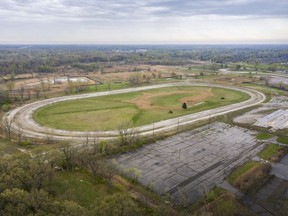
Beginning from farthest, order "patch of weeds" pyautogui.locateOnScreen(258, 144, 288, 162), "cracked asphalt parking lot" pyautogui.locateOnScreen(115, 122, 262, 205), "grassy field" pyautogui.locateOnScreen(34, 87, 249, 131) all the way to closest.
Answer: "grassy field" pyautogui.locateOnScreen(34, 87, 249, 131)
"patch of weeds" pyautogui.locateOnScreen(258, 144, 288, 162)
"cracked asphalt parking lot" pyautogui.locateOnScreen(115, 122, 262, 205)

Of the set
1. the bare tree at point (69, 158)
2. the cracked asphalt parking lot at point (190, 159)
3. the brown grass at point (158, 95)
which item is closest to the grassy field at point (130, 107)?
the brown grass at point (158, 95)

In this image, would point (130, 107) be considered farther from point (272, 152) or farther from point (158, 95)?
point (272, 152)

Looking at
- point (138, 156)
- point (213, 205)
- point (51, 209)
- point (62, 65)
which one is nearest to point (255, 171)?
point (213, 205)

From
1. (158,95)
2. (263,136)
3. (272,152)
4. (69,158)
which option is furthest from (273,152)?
(158,95)

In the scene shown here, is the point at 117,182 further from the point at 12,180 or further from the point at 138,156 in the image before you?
the point at 12,180

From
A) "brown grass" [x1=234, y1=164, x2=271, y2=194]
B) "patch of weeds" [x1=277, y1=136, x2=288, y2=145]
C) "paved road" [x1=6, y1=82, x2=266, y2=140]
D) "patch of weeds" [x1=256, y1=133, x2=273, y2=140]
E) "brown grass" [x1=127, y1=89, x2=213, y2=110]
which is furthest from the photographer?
"brown grass" [x1=127, y1=89, x2=213, y2=110]

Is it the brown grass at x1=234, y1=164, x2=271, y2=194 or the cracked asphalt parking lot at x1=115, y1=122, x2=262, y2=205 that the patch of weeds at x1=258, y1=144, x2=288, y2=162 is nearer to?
the cracked asphalt parking lot at x1=115, y1=122, x2=262, y2=205

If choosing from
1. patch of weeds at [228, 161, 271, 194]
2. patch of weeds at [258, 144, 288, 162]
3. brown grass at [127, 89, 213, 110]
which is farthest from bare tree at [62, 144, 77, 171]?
brown grass at [127, 89, 213, 110]
